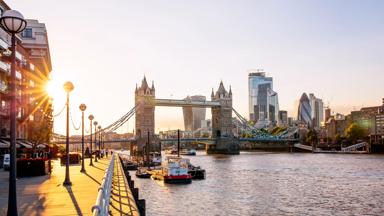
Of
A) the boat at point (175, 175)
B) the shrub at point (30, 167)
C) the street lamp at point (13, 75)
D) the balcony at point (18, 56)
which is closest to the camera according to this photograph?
the street lamp at point (13, 75)

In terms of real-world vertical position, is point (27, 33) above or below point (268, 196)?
above

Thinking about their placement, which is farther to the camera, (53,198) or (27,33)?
(27,33)

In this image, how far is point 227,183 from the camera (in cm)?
5850

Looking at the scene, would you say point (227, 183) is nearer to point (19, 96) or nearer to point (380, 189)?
point (380, 189)

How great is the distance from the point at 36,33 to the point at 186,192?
45.9 meters

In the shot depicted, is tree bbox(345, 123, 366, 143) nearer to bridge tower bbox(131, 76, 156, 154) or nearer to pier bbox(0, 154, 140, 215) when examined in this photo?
bridge tower bbox(131, 76, 156, 154)

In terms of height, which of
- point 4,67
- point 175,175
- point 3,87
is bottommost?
point 175,175

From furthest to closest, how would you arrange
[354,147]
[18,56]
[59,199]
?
[354,147] < [18,56] < [59,199]

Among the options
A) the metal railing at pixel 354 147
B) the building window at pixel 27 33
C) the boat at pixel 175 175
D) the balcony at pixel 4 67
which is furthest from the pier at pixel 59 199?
the metal railing at pixel 354 147

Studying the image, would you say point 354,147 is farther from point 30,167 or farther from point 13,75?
point 13,75

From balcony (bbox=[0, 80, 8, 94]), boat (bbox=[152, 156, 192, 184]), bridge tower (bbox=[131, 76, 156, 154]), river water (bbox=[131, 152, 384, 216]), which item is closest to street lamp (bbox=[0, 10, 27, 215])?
river water (bbox=[131, 152, 384, 216])

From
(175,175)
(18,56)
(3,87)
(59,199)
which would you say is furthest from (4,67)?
(59,199)

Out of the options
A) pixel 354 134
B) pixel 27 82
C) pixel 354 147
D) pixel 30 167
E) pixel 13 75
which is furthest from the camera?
pixel 354 134

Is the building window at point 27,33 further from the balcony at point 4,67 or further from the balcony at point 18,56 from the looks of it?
the balcony at point 4,67
